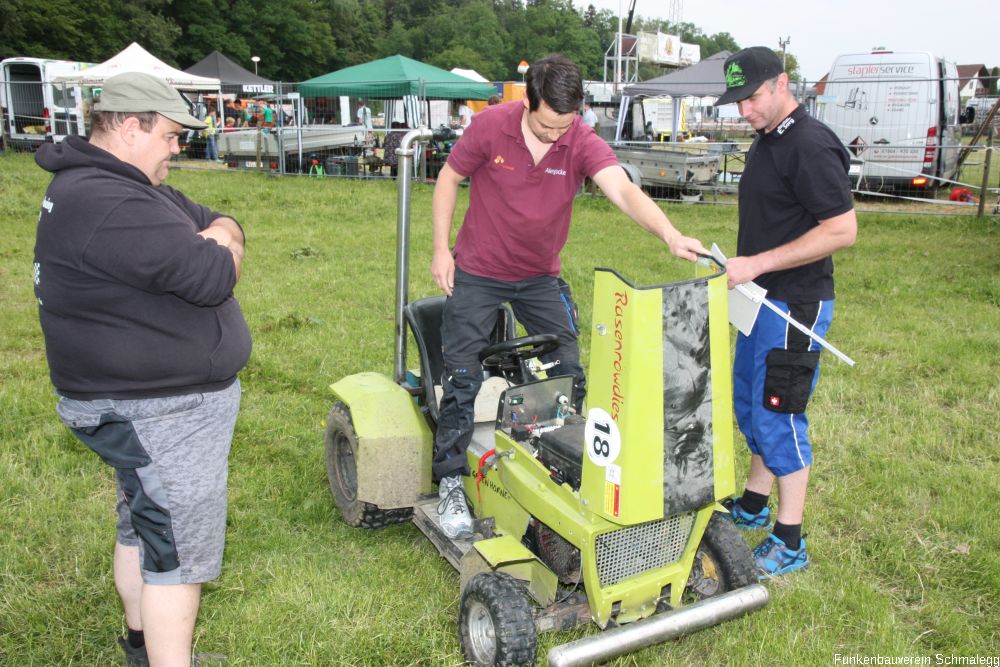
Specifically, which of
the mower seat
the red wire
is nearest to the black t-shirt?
the mower seat

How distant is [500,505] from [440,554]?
54 cm

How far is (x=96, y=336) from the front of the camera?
8.09 feet

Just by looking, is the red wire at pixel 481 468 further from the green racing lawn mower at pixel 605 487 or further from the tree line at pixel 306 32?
the tree line at pixel 306 32

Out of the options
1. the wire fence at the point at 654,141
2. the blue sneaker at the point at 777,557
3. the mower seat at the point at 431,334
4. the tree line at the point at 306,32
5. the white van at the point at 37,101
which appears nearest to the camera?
the blue sneaker at the point at 777,557

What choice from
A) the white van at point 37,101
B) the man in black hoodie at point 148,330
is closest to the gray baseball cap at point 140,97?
the man in black hoodie at point 148,330

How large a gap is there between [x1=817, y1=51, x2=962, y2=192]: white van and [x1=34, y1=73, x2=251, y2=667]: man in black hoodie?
49.5 feet

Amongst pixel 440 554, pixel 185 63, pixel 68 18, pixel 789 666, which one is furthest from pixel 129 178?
pixel 185 63

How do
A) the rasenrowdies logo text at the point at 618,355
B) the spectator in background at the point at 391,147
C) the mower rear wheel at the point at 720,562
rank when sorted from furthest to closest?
1. the spectator in background at the point at 391,147
2. the mower rear wheel at the point at 720,562
3. the rasenrowdies logo text at the point at 618,355

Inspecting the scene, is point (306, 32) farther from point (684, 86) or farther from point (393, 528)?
point (393, 528)

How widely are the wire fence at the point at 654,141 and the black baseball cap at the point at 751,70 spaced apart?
947 centimetres

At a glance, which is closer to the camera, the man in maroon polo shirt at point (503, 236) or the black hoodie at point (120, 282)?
the black hoodie at point (120, 282)

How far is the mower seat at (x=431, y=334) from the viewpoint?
13.5ft

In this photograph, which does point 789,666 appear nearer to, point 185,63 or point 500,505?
point 500,505

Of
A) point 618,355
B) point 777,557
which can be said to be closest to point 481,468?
point 618,355
